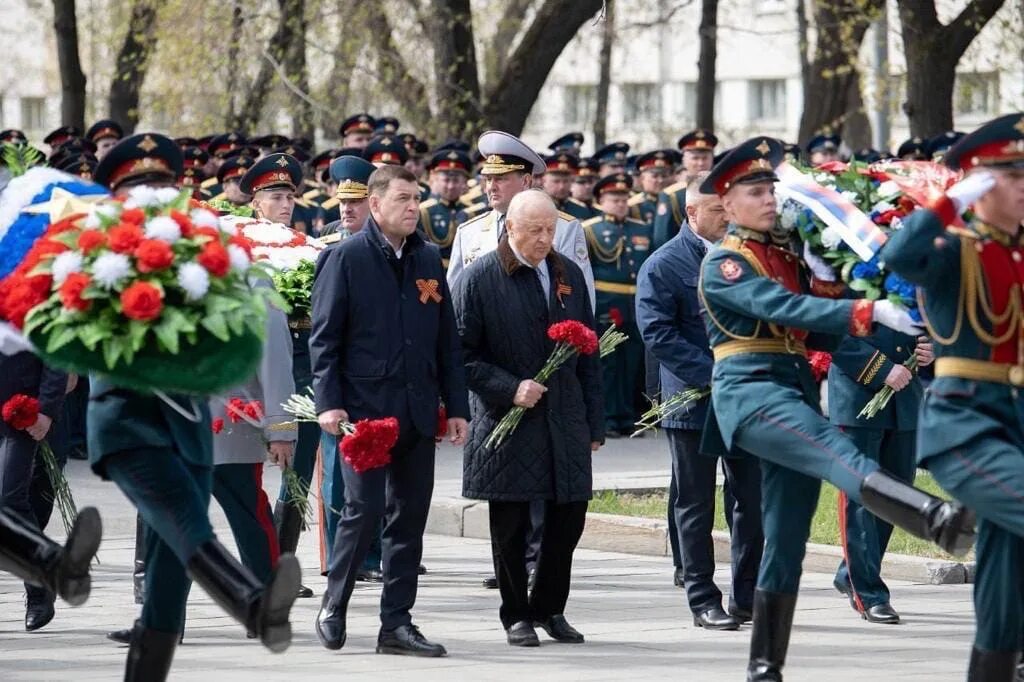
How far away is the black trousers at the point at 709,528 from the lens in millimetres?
9852

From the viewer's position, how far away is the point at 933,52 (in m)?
21.5

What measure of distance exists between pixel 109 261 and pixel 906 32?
52.7 feet

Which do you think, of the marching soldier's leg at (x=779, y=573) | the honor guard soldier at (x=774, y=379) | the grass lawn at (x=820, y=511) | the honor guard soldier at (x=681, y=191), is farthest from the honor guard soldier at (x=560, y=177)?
the marching soldier's leg at (x=779, y=573)

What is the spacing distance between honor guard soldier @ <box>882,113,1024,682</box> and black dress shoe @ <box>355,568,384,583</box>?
15.5 ft

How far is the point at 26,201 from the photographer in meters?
7.61

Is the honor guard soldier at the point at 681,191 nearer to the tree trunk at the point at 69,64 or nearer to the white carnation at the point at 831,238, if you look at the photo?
the tree trunk at the point at 69,64

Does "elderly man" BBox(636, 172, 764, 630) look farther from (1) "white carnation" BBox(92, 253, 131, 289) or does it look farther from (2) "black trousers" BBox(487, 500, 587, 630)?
(1) "white carnation" BBox(92, 253, 131, 289)

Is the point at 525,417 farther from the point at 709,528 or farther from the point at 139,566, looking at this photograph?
the point at 139,566

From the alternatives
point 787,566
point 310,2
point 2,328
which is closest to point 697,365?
point 787,566

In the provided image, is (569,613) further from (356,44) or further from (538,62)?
(356,44)

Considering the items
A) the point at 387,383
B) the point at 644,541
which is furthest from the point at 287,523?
the point at 644,541

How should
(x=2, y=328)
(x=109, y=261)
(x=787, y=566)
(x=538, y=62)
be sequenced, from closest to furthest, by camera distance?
(x=109, y=261)
(x=2, y=328)
(x=787, y=566)
(x=538, y=62)

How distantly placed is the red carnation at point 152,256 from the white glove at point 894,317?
8.45ft

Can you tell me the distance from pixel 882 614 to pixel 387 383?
259 cm
